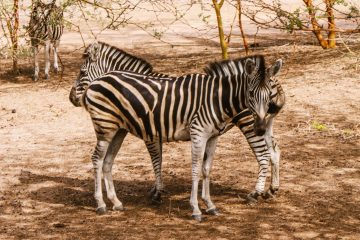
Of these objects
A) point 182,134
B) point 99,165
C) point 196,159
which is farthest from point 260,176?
point 99,165

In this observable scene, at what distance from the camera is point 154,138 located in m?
8.08

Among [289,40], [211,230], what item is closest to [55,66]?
[289,40]

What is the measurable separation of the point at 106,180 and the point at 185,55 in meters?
10.8

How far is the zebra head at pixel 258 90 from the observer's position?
24.8ft

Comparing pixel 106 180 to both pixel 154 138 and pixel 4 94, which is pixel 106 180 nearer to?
pixel 154 138

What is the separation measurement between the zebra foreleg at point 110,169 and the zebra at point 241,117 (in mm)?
381

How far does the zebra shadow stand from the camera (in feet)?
28.2

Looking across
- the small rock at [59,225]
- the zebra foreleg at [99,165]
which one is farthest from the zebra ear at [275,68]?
the small rock at [59,225]

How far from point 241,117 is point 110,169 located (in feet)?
5.51

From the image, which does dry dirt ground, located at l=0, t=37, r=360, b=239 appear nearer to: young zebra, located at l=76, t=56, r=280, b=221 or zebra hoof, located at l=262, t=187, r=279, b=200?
zebra hoof, located at l=262, t=187, r=279, b=200

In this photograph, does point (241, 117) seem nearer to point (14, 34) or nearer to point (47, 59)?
point (14, 34)

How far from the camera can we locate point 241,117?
820 centimetres

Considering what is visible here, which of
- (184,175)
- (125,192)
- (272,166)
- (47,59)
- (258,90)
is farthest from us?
(47,59)

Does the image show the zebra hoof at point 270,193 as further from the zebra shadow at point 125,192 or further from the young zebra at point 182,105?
the young zebra at point 182,105
